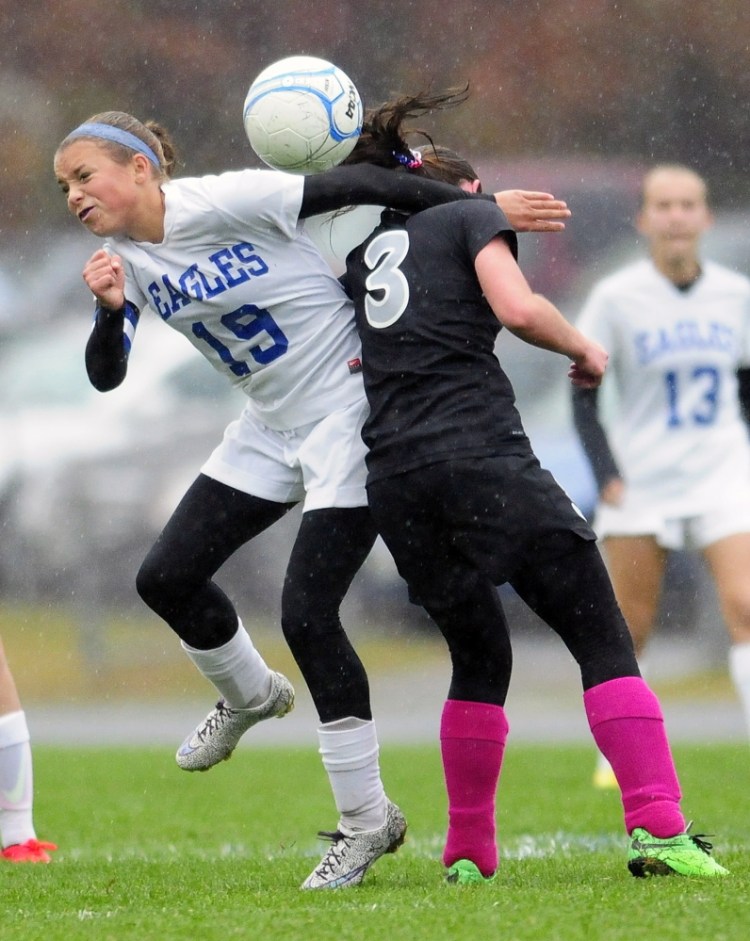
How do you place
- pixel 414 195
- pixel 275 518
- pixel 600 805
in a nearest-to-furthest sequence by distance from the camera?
pixel 414 195 → pixel 275 518 → pixel 600 805

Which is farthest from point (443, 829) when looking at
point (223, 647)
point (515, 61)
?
point (515, 61)

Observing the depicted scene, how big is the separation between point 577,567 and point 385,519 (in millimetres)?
434

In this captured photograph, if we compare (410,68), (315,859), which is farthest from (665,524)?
(410,68)

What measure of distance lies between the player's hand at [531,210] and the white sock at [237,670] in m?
1.21

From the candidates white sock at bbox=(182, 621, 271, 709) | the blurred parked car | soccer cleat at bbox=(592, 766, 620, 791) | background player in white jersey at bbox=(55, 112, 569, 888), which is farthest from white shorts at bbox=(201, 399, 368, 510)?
the blurred parked car

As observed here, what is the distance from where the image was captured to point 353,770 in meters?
4.06

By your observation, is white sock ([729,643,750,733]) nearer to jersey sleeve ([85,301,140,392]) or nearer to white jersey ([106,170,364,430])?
white jersey ([106,170,364,430])

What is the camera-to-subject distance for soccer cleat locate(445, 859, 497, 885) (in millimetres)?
4098

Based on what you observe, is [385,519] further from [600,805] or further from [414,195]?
[600,805]

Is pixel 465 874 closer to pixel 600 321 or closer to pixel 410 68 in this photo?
pixel 600 321

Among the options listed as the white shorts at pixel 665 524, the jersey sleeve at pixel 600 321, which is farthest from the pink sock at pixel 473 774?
the jersey sleeve at pixel 600 321

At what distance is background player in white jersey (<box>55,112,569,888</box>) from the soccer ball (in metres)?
0.09

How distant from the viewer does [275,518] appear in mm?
4430

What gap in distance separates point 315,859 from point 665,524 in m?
1.81
